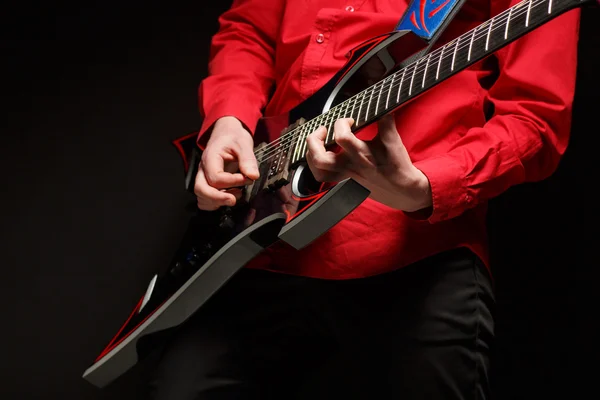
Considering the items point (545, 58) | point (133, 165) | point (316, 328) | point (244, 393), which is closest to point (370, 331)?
point (316, 328)

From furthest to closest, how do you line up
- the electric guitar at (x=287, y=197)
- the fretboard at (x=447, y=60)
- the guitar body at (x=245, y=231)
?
the guitar body at (x=245, y=231) < the electric guitar at (x=287, y=197) < the fretboard at (x=447, y=60)

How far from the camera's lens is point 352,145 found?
715 millimetres

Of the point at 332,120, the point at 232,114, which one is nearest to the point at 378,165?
the point at 332,120

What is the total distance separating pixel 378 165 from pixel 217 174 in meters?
0.29

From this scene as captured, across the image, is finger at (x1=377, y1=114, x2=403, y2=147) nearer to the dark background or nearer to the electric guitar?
the electric guitar

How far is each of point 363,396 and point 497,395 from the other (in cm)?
25

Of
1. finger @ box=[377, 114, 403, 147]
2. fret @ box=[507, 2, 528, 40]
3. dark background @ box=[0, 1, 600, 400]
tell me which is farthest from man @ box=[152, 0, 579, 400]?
dark background @ box=[0, 1, 600, 400]

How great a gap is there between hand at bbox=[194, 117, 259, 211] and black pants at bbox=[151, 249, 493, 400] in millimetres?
147

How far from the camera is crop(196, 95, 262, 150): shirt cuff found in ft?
3.49

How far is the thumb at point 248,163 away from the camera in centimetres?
90

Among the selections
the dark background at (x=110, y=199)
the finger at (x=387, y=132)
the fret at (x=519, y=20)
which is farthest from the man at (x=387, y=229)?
the dark background at (x=110, y=199)

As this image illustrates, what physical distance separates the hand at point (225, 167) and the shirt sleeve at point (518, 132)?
0.91 ft

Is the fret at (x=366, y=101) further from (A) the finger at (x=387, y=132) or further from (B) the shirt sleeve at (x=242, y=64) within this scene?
(B) the shirt sleeve at (x=242, y=64)

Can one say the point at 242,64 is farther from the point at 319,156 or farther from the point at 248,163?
the point at 319,156
